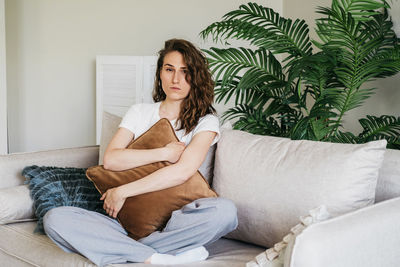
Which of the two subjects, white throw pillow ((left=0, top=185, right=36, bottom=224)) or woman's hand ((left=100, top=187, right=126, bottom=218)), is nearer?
woman's hand ((left=100, top=187, right=126, bottom=218))

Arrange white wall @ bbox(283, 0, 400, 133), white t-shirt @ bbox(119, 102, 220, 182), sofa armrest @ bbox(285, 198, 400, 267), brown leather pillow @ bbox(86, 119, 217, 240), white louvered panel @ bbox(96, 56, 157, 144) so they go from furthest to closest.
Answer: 1. white louvered panel @ bbox(96, 56, 157, 144)
2. white wall @ bbox(283, 0, 400, 133)
3. white t-shirt @ bbox(119, 102, 220, 182)
4. brown leather pillow @ bbox(86, 119, 217, 240)
5. sofa armrest @ bbox(285, 198, 400, 267)

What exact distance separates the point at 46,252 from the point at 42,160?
617 mm

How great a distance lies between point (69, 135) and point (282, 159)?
10.8 ft

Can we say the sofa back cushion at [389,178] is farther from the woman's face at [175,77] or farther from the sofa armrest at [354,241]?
the woman's face at [175,77]

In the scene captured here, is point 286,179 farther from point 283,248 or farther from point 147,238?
point 147,238

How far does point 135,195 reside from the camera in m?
1.74

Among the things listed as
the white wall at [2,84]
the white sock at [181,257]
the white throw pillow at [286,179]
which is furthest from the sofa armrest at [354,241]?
the white wall at [2,84]

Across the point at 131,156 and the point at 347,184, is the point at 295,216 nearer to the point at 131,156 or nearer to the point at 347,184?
the point at 347,184

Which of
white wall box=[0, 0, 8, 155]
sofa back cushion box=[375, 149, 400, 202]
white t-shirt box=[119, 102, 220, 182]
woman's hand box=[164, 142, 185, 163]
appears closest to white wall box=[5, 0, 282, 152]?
white wall box=[0, 0, 8, 155]

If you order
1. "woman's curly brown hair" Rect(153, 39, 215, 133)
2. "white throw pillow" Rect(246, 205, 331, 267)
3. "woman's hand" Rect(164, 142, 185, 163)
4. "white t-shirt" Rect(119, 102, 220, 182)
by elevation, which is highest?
"woman's curly brown hair" Rect(153, 39, 215, 133)

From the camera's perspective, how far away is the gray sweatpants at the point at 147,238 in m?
1.56

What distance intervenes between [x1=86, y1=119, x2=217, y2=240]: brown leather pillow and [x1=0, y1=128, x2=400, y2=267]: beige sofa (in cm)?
12

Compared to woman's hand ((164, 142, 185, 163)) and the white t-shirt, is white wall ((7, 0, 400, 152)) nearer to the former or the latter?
the white t-shirt

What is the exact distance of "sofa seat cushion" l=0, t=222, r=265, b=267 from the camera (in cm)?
158
